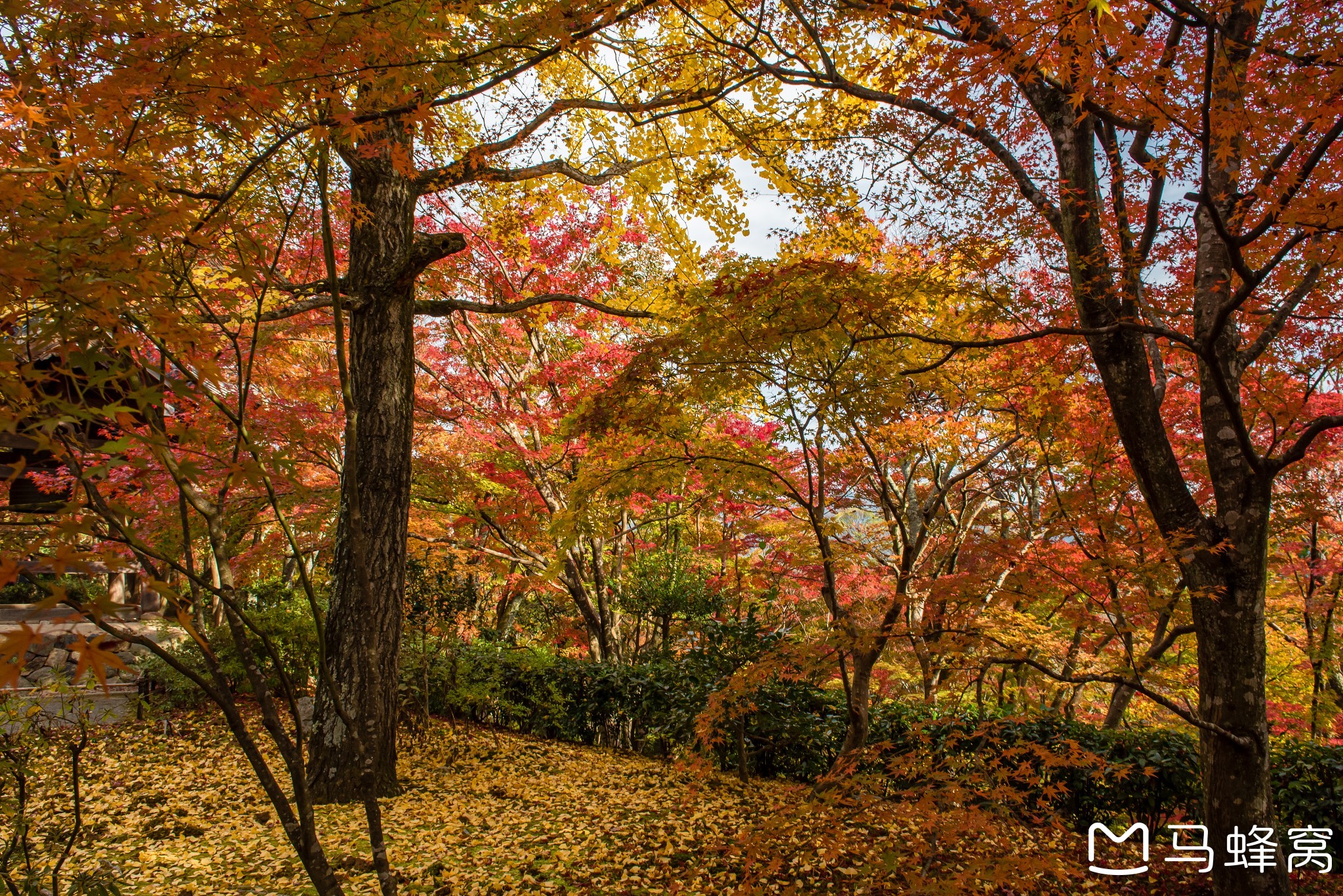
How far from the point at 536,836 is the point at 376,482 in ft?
8.59

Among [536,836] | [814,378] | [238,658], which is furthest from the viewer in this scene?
[238,658]

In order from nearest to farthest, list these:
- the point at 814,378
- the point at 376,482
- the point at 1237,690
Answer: the point at 1237,690 → the point at 814,378 → the point at 376,482

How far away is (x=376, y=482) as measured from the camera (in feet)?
16.6

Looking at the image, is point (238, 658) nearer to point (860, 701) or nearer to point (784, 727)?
point (784, 727)

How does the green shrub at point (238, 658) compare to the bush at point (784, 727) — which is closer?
the bush at point (784, 727)

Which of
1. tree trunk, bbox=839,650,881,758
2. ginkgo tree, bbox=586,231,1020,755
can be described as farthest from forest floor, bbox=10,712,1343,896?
ginkgo tree, bbox=586,231,1020,755

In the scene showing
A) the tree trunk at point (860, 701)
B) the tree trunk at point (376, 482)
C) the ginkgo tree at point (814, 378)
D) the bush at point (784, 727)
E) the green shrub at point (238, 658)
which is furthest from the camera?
the green shrub at point (238, 658)

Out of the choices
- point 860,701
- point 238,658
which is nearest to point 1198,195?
point 860,701

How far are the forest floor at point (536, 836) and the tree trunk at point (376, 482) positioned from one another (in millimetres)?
455

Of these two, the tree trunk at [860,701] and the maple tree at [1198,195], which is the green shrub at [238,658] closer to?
the tree trunk at [860,701]

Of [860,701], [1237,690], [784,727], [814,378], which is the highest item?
[814,378]

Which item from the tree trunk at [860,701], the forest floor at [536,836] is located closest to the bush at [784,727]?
the tree trunk at [860,701]

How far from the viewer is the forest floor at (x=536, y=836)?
3.60m

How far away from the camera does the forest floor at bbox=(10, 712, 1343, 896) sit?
142 inches
